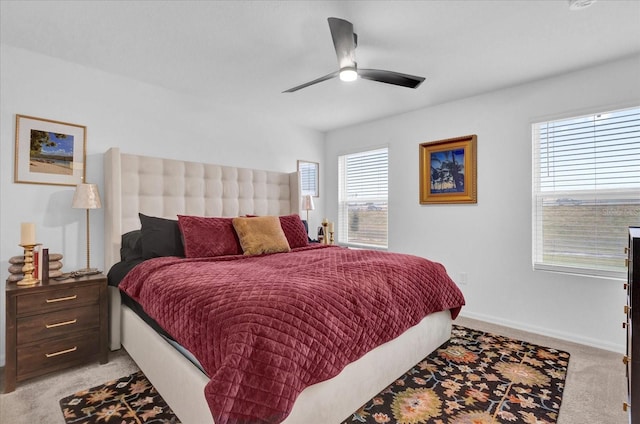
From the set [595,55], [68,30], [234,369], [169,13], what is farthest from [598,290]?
[68,30]

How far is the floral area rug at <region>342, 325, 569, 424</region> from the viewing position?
5.68 feet

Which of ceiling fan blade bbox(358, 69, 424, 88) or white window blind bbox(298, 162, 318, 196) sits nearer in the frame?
ceiling fan blade bbox(358, 69, 424, 88)

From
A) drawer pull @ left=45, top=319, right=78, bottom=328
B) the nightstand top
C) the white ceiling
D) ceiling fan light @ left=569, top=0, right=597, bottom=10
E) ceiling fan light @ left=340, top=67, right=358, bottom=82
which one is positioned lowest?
drawer pull @ left=45, top=319, right=78, bottom=328

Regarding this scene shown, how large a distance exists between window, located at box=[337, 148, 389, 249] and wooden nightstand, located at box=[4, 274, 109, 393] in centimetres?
319

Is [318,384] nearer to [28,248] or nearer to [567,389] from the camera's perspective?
[567,389]

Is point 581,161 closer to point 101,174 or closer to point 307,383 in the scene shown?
point 307,383

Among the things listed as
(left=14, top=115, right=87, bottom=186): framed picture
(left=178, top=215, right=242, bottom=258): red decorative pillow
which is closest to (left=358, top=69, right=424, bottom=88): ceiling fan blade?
(left=178, top=215, right=242, bottom=258): red decorative pillow

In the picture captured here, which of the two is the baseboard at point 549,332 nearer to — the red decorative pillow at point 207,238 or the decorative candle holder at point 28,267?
the red decorative pillow at point 207,238

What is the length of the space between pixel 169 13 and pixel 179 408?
2.33 meters

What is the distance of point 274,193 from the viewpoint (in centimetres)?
411

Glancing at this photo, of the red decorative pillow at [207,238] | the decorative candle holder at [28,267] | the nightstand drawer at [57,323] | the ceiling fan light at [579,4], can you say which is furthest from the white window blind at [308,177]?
the ceiling fan light at [579,4]

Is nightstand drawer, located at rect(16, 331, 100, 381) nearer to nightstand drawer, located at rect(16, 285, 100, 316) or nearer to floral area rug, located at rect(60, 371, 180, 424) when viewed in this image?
nightstand drawer, located at rect(16, 285, 100, 316)

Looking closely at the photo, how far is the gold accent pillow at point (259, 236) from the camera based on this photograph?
2.81 m

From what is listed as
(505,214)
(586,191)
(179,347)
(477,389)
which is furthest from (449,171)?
(179,347)
